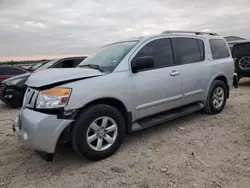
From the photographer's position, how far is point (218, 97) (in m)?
5.06

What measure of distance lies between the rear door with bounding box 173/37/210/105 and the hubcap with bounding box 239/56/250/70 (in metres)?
4.83

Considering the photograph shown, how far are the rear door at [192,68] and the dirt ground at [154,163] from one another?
2.19ft

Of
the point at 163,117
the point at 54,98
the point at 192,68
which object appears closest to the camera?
the point at 54,98

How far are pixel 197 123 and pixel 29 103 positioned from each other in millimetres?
3140

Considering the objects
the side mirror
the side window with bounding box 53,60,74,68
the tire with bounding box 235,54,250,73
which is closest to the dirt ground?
the side mirror

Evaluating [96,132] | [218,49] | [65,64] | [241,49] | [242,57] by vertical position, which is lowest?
[96,132]

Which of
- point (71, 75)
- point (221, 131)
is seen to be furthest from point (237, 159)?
point (71, 75)

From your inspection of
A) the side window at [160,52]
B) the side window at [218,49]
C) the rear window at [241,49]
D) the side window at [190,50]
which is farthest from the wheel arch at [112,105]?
the rear window at [241,49]

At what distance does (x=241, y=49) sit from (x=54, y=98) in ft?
27.2

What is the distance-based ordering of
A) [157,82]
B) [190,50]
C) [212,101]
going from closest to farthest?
[157,82], [190,50], [212,101]

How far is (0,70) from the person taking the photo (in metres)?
8.62

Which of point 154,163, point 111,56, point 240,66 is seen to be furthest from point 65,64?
point 240,66

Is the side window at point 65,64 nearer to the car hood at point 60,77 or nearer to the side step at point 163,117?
the car hood at point 60,77

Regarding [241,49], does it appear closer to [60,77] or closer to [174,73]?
[174,73]
